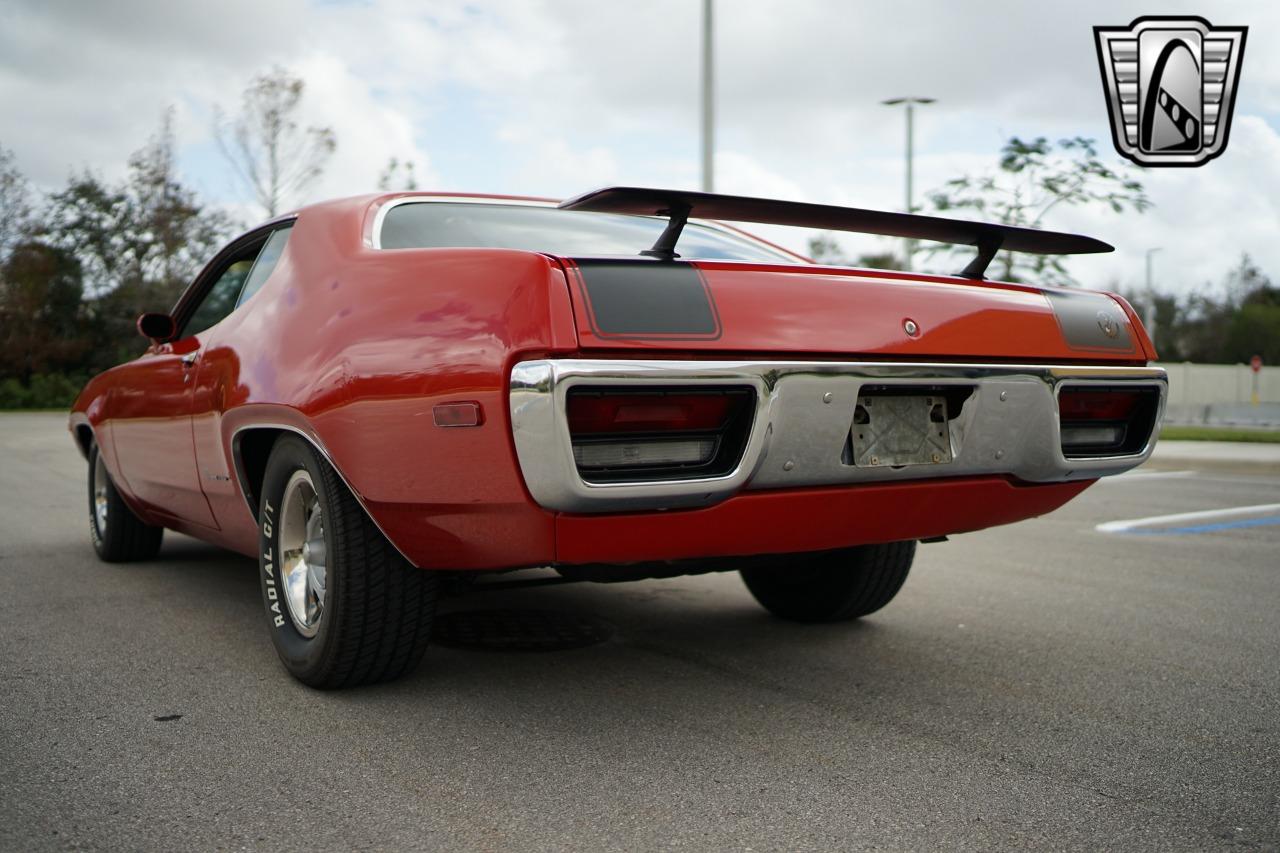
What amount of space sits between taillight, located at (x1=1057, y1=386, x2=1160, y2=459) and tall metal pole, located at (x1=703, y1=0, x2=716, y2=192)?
10.2 meters

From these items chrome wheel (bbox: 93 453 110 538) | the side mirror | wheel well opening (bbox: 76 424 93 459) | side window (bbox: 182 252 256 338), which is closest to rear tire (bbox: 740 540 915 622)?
side window (bbox: 182 252 256 338)

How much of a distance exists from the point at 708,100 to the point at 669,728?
1136 centimetres

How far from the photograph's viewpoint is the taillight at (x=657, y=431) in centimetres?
242

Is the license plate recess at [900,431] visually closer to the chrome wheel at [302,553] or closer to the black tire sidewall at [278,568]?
the black tire sidewall at [278,568]

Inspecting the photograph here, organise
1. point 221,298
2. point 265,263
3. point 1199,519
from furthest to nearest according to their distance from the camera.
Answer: point 1199,519, point 221,298, point 265,263

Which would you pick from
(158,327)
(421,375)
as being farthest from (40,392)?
(421,375)

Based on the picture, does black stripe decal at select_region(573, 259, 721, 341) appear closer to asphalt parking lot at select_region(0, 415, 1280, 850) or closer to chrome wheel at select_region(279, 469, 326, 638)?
asphalt parking lot at select_region(0, 415, 1280, 850)

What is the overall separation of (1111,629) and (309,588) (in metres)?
2.76

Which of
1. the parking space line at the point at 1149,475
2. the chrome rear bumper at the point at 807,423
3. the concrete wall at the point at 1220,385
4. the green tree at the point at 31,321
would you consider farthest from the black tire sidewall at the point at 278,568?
the concrete wall at the point at 1220,385

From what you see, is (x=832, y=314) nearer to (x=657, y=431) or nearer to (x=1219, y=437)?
(x=657, y=431)

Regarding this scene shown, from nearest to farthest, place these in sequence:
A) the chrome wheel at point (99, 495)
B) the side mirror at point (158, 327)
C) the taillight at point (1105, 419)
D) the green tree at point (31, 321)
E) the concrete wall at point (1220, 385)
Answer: the taillight at point (1105, 419), the side mirror at point (158, 327), the chrome wheel at point (99, 495), the green tree at point (31, 321), the concrete wall at point (1220, 385)

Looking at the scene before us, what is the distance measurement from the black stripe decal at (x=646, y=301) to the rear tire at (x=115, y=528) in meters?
3.41

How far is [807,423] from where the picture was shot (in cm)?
261

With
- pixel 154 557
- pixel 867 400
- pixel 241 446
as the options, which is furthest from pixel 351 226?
pixel 154 557
